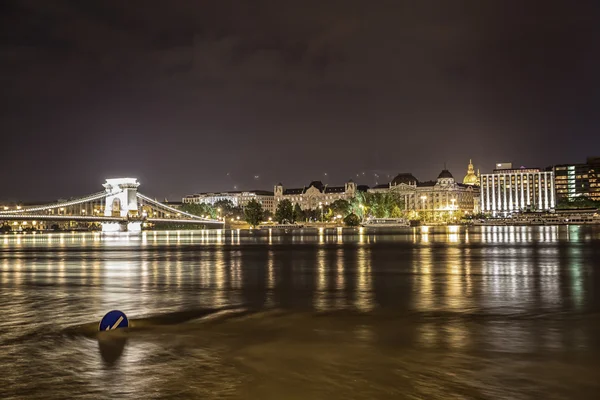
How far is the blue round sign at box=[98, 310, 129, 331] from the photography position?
14641 millimetres

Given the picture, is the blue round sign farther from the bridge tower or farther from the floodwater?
the bridge tower

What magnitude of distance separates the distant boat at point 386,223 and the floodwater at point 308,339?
15155 cm

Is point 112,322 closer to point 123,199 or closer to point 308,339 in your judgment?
point 308,339

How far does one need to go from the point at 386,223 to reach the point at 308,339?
6545 inches

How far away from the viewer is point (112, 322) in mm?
14711

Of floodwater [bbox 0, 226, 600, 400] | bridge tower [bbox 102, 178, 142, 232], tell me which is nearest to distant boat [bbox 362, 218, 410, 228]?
bridge tower [bbox 102, 178, 142, 232]

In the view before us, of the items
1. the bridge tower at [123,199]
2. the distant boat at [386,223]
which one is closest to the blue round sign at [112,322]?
the bridge tower at [123,199]

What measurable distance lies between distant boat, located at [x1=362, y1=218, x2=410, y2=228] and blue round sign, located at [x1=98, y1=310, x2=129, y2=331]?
163111 mm

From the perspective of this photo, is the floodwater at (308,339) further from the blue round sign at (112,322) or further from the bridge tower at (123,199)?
the bridge tower at (123,199)

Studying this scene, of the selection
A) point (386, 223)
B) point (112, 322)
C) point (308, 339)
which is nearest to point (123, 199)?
point (386, 223)

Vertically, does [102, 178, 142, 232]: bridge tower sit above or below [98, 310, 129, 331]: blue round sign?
above

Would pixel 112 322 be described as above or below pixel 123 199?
below

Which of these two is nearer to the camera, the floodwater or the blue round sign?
the floodwater

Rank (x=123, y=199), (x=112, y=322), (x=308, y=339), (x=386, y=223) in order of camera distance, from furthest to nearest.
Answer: (x=386, y=223), (x=123, y=199), (x=112, y=322), (x=308, y=339)
